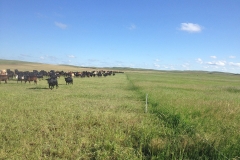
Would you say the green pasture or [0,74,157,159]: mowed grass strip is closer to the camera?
the green pasture

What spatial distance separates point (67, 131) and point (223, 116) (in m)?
6.26

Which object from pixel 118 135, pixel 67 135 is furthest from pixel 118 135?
pixel 67 135

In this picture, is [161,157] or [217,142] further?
[217,142]

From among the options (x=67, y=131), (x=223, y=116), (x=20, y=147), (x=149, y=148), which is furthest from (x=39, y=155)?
(x=223, y=116)

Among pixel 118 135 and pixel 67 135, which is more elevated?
pixel 118 135

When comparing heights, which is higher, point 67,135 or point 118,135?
point 118,135

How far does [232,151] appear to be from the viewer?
194 inches

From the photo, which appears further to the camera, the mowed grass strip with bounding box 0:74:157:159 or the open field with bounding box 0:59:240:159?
the mowed grass strip with bounding box 0:74:157:159

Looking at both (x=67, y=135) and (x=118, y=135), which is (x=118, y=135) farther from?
(x=67, y=135)

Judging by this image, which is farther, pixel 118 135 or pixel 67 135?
pixel 67 135

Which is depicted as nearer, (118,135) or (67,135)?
(118,135)

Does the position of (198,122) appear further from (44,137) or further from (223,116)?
(44,137)

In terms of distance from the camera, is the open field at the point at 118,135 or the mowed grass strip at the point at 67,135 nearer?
the open field at the point at 118,135

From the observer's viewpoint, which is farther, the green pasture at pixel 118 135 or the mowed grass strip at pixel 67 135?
the mowed grass strip at pixel 67 135
